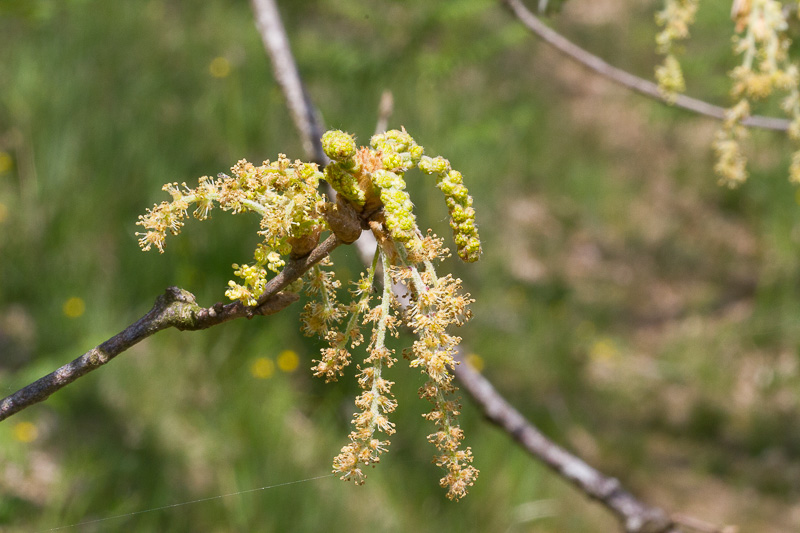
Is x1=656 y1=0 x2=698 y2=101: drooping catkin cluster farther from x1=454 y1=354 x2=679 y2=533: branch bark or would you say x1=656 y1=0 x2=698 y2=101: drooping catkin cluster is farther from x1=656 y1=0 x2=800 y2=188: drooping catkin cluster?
x1=454 y1=354 x2=679 y2=533: branch bark

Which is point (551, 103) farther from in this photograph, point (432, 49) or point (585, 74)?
point (432, 49)

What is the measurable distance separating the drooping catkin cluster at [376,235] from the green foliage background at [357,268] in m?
0.48

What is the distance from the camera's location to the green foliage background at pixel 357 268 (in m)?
2.30

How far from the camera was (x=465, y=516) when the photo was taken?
2.42 m

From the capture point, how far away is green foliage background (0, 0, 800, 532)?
2305 mm

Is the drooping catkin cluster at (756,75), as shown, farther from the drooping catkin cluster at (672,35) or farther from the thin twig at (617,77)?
the thin twig at (617,77)

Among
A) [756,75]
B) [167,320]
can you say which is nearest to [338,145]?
[167,320]

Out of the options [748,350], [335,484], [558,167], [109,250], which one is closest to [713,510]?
[748,350]

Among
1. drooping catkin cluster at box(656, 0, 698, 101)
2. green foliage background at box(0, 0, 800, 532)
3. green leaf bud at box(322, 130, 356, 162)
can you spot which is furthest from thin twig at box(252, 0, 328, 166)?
green leaf bud at box(322, 130, 356, 162)

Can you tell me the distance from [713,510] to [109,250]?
9.88ft

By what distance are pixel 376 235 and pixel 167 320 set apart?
10.1 inches

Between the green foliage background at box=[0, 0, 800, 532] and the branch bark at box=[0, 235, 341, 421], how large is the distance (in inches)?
19.9

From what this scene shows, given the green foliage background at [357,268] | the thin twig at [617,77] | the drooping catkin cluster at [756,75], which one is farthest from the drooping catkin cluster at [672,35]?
the green foliage background at [357,268]

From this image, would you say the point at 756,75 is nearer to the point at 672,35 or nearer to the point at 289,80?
the point at 672,35
